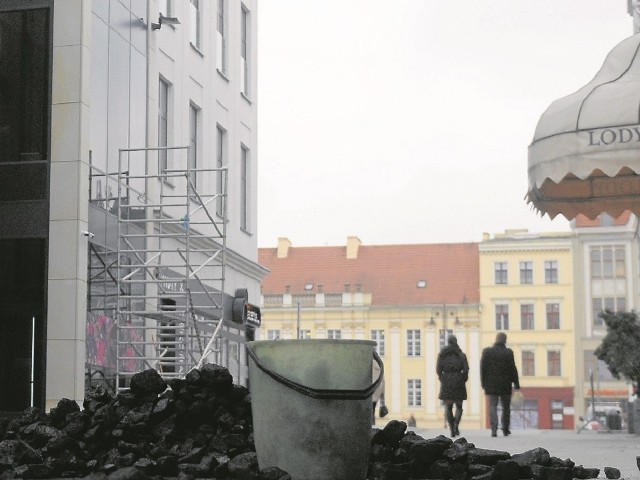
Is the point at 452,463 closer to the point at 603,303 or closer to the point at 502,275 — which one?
the point at 603,303

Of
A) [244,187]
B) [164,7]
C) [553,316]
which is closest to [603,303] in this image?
[553,316]

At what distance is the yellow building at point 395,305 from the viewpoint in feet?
343

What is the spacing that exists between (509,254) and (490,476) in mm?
97969

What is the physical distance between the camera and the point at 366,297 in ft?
354

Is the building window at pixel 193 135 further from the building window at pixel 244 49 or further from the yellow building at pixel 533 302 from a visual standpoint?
the yellow building at pixel 533 302

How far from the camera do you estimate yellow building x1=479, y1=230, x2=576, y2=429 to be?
103 m

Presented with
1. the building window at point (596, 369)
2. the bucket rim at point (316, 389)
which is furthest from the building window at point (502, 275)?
the bucket rim at point (316, 389)

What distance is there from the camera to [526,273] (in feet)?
Answer: 348

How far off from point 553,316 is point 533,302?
79.5 inches

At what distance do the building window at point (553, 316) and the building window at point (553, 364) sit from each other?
82.6 inches

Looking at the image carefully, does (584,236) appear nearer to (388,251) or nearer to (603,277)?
(603,277)

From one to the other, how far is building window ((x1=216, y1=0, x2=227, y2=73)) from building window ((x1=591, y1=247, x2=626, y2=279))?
72670 mm

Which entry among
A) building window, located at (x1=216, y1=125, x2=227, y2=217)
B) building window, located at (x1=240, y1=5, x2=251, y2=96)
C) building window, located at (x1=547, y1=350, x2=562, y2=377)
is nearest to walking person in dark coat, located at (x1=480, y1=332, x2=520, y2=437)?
building window, located at (x1=216, y1=125, x2=227, y2=217)

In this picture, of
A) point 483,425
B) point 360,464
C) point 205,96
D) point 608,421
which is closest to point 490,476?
point 360,464
